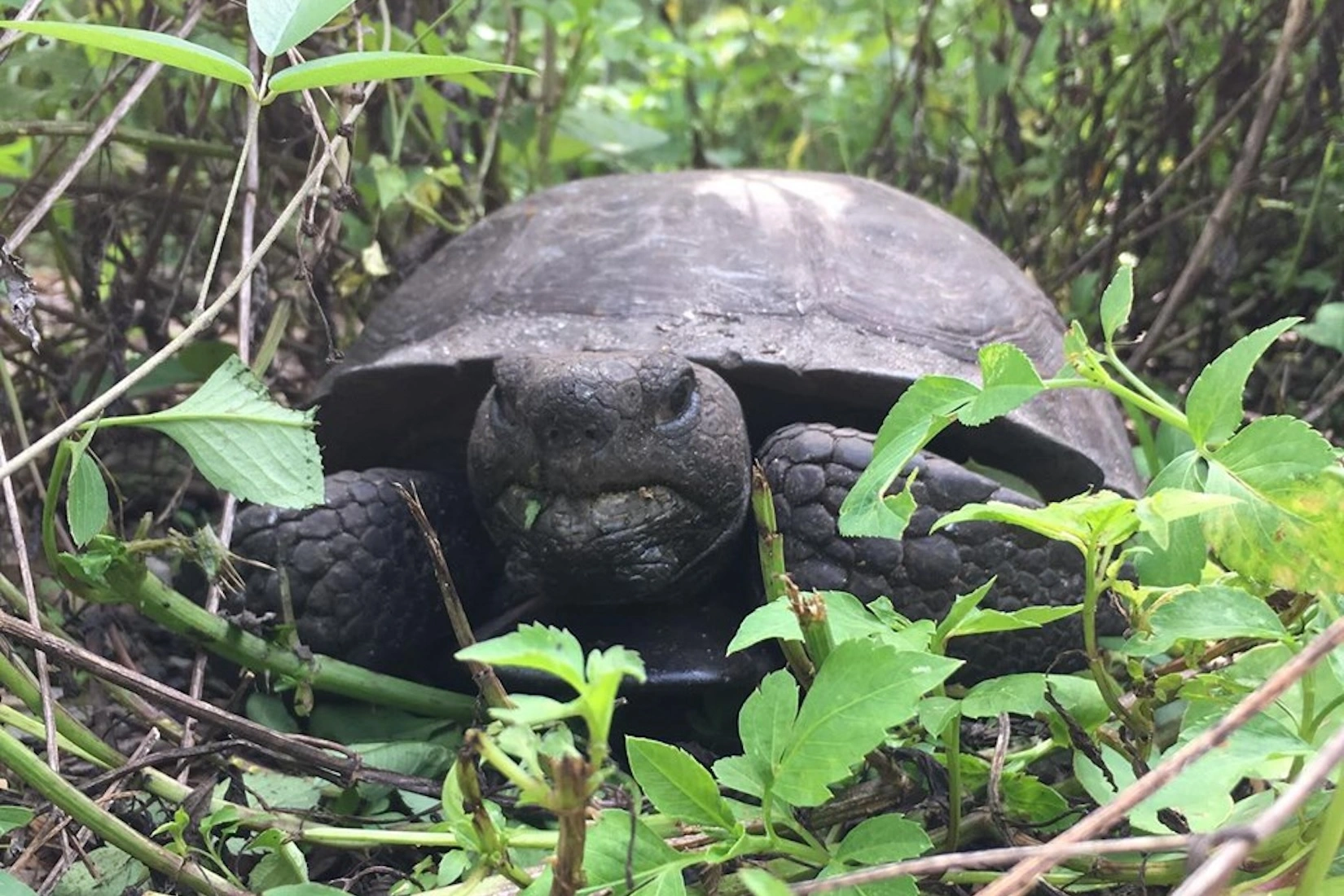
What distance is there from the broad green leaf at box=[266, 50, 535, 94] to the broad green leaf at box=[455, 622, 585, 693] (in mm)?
569

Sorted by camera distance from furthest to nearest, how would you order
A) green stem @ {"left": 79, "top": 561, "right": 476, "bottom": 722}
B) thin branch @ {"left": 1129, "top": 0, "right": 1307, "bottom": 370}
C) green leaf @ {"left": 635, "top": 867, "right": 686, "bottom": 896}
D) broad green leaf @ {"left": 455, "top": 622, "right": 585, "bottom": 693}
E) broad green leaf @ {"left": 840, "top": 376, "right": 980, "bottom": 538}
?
thin branch @ {"left": 1129, "top": 0, "right": 1307, "bottom": 370}
green stem @ {"left": 79, "top": 561, "right": 476, "bottom": 722}
broad green leaf @ {"left": 840, "top": 376, "right": 980, "bottom": 538}
green leaf @ {"left": 635, "top": 867, "right": 686, "bottom": 896}
broad green leaf @ {"left": 455, "top": 622, "right": 585, "bottom": 693}

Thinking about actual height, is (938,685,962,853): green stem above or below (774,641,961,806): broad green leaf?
below

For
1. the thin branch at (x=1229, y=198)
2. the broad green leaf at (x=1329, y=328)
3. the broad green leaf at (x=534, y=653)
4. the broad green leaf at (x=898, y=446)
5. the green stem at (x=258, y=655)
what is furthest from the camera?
the thin branch at (x=1229, y=198)

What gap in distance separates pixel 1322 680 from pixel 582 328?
115cm

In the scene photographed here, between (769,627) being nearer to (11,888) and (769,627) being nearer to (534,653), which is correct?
(534,653)

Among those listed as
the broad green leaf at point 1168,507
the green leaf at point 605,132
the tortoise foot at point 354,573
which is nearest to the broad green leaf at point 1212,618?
the broad green leaf at point 1168,507

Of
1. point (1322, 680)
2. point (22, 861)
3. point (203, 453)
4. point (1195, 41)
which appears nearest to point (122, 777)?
point (22, 861)

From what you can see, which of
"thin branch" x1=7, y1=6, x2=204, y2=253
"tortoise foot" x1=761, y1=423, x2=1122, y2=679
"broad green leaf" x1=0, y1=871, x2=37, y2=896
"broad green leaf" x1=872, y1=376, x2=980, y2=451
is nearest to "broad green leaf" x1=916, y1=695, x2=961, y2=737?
"broad green leaf" x1=872, y1=376, x2=980, y2=451

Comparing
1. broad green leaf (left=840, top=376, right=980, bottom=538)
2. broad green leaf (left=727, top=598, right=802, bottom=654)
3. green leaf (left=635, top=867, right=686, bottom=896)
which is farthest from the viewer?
broad green leaf (left=840, top=376, right=980, bottom=538)

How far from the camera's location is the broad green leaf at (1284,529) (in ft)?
3.22

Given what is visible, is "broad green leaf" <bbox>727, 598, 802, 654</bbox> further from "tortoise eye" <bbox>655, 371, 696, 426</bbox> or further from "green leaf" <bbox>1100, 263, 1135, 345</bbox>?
"tortoise eye" <bbox>655, 371, 696, 426</bbox>

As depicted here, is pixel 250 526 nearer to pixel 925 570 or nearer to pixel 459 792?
pixel 459 792

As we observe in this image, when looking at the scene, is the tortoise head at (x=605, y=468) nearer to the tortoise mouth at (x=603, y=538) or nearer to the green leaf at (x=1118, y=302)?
the tortoise mouth at (x=603, y=538)

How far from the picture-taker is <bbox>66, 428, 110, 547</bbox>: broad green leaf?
1.25 meters
